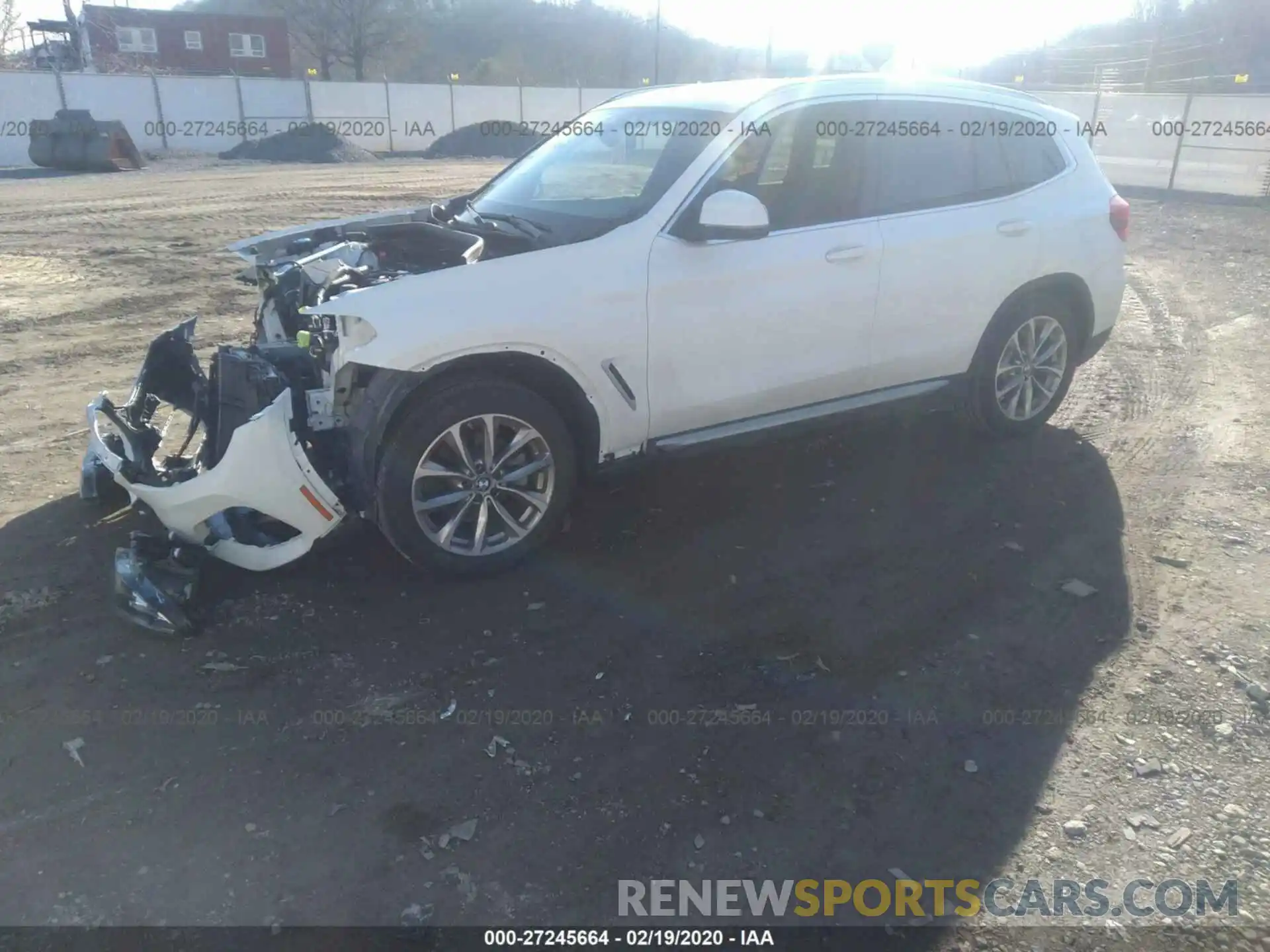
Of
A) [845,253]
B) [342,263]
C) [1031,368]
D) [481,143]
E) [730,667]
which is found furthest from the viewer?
[481,143]

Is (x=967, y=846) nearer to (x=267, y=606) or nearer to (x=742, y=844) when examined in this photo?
(x=742, y=844)

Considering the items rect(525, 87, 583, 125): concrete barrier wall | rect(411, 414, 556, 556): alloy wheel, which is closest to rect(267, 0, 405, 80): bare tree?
rect(525, 87, 583, 125): concrete barrier wall

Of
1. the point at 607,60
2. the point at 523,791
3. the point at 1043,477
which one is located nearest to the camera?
the point at 523,791

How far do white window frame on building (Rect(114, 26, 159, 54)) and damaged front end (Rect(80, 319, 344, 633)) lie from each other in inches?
2308

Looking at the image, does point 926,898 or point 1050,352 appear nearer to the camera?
point 926,898

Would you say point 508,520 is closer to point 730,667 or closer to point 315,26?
point 730,667

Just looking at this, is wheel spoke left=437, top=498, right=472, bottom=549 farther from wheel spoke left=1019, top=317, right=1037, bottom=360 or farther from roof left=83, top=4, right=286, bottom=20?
roof left=83, top=4, right=286, bottom=20

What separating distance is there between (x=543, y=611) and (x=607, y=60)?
7356 centimetres

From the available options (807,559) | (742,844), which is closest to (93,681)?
(742,844)

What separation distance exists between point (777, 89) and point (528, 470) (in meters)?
2.29

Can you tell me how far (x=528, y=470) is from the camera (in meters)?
4.05

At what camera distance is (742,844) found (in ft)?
9.07

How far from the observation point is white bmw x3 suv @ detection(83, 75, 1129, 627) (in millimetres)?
3781

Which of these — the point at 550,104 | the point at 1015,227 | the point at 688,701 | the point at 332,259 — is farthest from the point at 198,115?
the point at 688,701
